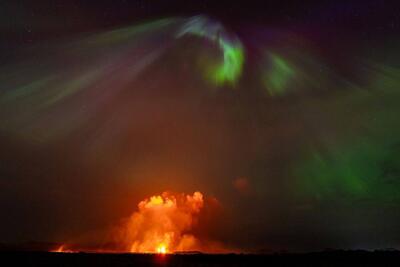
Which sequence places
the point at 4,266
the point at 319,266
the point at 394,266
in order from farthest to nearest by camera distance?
the point at 319,266
the point at 394,266
the point at 4,266

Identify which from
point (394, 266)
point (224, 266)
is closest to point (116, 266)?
point (224, 266)

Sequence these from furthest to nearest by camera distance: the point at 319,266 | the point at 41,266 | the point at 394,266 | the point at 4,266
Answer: the point at 319,266 → the point at 394,266 → the point at 41,266 → the point at 4,266

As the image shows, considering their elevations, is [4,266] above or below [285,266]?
below

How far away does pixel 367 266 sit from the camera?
143125 millimetres

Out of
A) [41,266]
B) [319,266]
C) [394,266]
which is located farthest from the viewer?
[319,266]

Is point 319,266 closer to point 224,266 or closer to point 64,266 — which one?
point 224,266

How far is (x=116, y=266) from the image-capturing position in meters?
132

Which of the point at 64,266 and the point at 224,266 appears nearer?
the point at 64,266

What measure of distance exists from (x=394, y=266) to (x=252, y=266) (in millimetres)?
45253

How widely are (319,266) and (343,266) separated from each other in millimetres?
8891

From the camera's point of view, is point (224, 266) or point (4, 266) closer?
point (4, 266)

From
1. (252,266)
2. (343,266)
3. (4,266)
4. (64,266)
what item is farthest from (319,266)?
(4,266)

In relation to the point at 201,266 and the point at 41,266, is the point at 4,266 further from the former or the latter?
the point at 201,266

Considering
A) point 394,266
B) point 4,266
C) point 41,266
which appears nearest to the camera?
point 4,266
